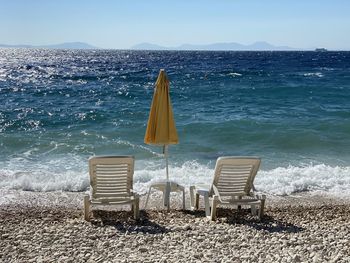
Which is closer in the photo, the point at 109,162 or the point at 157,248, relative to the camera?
the point at 157,248

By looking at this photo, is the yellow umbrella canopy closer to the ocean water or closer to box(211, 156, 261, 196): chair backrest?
box(211, 156, 261, 196): chair backrest

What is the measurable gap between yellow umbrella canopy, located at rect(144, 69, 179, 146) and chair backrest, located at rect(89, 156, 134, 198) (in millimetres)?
835

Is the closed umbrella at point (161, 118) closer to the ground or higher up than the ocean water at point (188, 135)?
higher up

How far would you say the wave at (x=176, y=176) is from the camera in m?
10.7

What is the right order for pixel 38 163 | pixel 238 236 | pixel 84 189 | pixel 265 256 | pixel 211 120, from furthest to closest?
pixel 211 120 → pixel 38 163 → pixel 84 189 → pixel 238 236 → pixel 265 256

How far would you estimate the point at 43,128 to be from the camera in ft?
60.5

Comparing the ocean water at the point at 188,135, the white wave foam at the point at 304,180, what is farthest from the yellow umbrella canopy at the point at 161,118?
the white wave foam at the point at 304,180

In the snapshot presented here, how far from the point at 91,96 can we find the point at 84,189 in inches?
762

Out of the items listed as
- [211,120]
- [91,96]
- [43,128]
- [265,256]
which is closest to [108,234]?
[265,256]

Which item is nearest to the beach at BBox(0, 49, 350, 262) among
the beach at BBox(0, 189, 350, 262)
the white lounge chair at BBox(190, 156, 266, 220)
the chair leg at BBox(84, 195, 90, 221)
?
the beach at BBox(0, 189, 350, 262)

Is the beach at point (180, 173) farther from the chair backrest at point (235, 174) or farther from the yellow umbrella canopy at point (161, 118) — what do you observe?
the yellow umbrella canopy at point (161, 118)

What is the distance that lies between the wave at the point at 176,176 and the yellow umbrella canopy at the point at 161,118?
8.20ft

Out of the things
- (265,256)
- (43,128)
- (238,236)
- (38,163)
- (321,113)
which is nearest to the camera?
(265,256)

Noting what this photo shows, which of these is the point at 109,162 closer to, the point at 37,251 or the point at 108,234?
the point at 108,234
